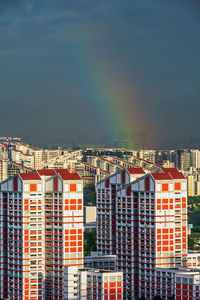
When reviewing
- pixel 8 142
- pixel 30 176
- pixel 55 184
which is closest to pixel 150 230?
pixel 55 184

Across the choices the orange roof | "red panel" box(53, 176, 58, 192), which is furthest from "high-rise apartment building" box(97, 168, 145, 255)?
the orange roof

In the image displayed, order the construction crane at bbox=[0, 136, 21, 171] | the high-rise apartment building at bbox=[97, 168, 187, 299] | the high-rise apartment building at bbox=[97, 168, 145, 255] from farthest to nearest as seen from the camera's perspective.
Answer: the construction crane at bbox=[0, 136, 21, 171]
the high-rise apartment building at bbox=[97, 168, 145, 255]
the high-rise apartment building at bbox=[97, 168, 187, 299]

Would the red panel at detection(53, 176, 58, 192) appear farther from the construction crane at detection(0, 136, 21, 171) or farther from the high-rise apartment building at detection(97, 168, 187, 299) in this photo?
the construction crane at detection(0, 136, 21, 171)

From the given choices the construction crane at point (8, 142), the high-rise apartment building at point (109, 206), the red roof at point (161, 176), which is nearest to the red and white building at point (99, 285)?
the red roof at point (161, 176)

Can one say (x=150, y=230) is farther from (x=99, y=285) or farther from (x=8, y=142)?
(x=8, y=142)

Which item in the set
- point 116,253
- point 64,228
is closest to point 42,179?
point 64,228

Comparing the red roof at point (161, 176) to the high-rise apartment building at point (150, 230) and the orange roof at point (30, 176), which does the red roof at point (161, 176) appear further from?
the orange roof at point (30, 176)

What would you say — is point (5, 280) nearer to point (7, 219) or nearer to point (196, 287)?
point (7, 219)
